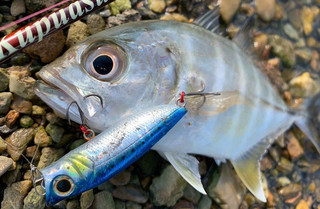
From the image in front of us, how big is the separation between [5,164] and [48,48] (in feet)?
2.74

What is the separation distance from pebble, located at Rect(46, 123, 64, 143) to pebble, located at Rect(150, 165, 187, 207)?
79cm

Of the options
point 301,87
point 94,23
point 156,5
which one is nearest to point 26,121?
point 94,23

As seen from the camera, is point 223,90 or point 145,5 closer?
point 223,90

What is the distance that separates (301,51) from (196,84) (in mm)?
1717

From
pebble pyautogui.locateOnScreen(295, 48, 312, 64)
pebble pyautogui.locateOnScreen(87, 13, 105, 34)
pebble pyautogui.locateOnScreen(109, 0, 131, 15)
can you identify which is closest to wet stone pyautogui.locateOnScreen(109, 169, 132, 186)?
pebble pyautogui.locateOnScreen(87, 13, 105, 34)

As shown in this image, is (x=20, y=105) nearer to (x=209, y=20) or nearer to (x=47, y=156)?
(x=47, y=156)

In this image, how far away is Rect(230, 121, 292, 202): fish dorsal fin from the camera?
2.31 metres

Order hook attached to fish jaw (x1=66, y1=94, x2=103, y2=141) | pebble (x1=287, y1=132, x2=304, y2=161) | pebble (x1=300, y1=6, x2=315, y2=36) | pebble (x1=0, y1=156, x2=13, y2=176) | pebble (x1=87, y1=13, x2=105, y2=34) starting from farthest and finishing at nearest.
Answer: pebble (x1=300, y1=6, x2=315, y2=36) < pebble (x1=287, y1=132, x2=304, y2=161) < pebble (x1=87, y1=13, x2=105, y2=34) < pebble (x1=0, y1=156, x2=13, y2=176) < hook attached to fish jaw (x1=66, y1=94, x2=103, y2=141)

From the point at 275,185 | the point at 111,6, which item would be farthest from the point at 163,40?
the point at 275,185

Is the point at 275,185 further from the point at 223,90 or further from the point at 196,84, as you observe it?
the point at 196,84

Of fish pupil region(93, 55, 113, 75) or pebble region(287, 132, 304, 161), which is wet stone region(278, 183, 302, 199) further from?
fish pupil region(93, 55, 113, 75)

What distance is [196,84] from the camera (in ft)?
6.13

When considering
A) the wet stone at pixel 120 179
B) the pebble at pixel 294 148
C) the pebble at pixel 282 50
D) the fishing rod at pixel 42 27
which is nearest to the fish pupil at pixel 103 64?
the fishing rod at pixel 42 27

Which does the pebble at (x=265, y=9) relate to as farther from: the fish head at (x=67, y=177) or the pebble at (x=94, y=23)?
the fish head at (x=67, y=177)
